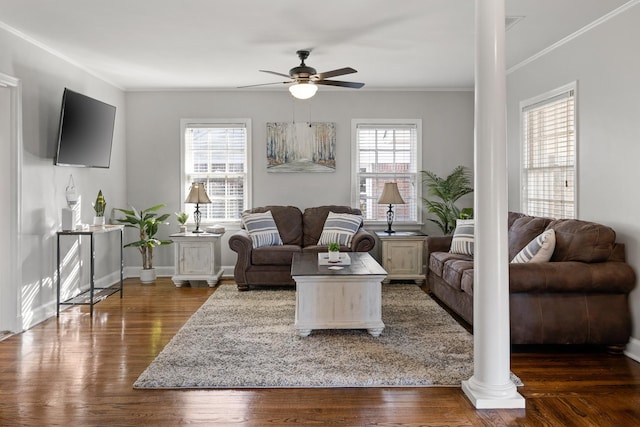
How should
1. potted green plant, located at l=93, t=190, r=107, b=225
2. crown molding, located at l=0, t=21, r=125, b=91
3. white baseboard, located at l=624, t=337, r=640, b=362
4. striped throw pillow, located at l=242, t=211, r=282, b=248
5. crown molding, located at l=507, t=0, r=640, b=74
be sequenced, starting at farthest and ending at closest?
striped throw pillow, located at l=242, t=211, r=282, b=248
potted green plant, located at l=93, t=190, r=107, b=225
crown molding, located at l=0, t=21, r=125, b=91
crown molding, located at l=507, t=0, r=640, b=74
white baseboard, located at l=624, t=337, r=640, b=362

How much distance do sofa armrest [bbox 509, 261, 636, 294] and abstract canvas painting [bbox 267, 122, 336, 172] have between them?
12.6 ft

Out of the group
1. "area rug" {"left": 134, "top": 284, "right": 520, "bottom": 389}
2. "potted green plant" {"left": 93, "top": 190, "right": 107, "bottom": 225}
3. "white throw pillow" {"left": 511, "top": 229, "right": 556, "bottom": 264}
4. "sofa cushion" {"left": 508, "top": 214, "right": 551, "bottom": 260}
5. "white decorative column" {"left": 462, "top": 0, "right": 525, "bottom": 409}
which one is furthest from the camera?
"potted green plant" {"left": 93, "top": 190, "right": 107, "bottom": 225}

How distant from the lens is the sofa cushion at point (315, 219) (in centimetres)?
677

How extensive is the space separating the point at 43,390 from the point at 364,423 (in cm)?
200

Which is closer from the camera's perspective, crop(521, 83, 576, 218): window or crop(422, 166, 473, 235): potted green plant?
crop(521, 83, 576, 218): window

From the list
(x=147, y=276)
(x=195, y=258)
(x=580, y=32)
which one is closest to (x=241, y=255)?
(x=195, y=258)

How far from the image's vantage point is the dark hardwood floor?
8.96ft

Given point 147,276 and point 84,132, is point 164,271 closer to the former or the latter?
point 147,276

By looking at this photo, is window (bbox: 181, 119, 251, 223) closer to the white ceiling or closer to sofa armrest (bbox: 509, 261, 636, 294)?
the white ceiling

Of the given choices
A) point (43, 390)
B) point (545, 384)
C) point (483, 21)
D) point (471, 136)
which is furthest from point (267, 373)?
point (471, 136)

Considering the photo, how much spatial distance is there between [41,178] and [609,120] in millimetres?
5126

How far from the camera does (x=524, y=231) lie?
4.84 metres

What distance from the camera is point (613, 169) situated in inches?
163

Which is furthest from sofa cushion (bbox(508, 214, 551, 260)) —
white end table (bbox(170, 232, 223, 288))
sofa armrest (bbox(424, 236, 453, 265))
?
white end table (bbox(170, 232, 223, 288))
